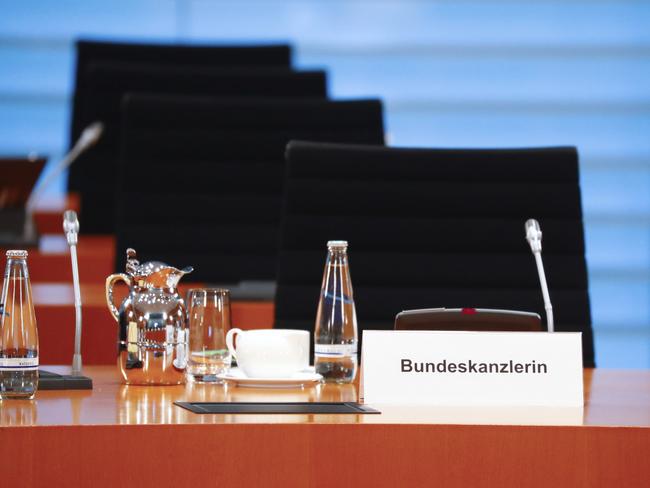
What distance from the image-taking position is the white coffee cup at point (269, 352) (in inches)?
61.6

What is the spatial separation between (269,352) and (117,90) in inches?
93.1

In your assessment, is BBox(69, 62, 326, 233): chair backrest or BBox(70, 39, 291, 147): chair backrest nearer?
BBox(69, 62, 326, 233): chair backrest

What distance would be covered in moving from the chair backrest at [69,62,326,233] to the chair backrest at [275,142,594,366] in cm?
145

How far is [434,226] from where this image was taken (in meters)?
2.21

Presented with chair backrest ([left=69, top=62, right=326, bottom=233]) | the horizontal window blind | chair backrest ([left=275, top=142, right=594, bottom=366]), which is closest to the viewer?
chair backrest ([left=275, top=142, right=594, bottom=366])

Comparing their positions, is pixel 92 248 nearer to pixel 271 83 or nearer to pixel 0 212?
pixel 0 212

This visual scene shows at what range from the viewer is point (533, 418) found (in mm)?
1289

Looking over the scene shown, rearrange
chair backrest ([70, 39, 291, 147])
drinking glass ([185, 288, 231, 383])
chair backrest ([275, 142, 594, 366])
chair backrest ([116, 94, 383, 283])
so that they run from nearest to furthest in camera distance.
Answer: drinking glass ([185, 288, 231, 383]) → chair backrest ([275, 142, 594, 366]) → chair backrest ([116, 94, 383, 283]) → chair backrest ([70, 39, 291, 147])

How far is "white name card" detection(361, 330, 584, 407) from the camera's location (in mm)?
1392

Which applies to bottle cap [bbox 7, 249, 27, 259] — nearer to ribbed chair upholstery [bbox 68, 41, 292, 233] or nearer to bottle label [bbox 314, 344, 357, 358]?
bottle label [bbox 314, 344, 357, 358]

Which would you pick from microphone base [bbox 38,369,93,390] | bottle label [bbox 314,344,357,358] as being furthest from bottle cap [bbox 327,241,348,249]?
microphone base [bbox 38,369,93,390]

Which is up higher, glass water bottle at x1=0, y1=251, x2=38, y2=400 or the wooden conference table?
glass water bottle at x1=0, y1=251, x2=38, y2=400

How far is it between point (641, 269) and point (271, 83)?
2.23m

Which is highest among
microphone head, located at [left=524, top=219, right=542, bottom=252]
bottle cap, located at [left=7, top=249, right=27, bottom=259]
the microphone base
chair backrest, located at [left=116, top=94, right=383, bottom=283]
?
chair backrest, located at [left=116, top=94, right=383, bottom=283]
